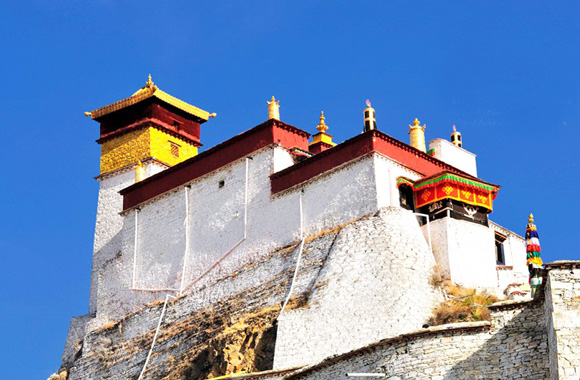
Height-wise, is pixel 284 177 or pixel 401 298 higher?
pixel 284 177

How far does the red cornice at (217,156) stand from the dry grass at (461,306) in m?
6.73

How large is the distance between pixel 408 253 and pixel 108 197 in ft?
43.2

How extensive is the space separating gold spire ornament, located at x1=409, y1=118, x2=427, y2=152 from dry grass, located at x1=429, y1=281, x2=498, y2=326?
5.25 meters

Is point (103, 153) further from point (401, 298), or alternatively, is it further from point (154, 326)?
point (401, 298)

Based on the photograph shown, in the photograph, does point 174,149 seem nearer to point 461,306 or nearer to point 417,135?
point 417,135

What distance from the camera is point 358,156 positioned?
97.0 feet

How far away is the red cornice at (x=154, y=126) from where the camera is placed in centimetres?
3869

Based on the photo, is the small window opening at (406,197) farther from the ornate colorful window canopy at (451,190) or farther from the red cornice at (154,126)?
the red cornice at (154,126)

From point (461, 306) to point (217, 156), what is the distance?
9566 mm

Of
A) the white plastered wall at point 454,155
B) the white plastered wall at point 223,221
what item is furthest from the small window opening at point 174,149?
the white plastered wall at point 454,155

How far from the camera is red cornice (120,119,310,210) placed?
1259 inches

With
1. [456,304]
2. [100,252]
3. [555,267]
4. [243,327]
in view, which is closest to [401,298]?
[456,304]

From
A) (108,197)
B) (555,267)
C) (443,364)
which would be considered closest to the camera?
(555,267)

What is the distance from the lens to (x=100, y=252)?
3688 cm
